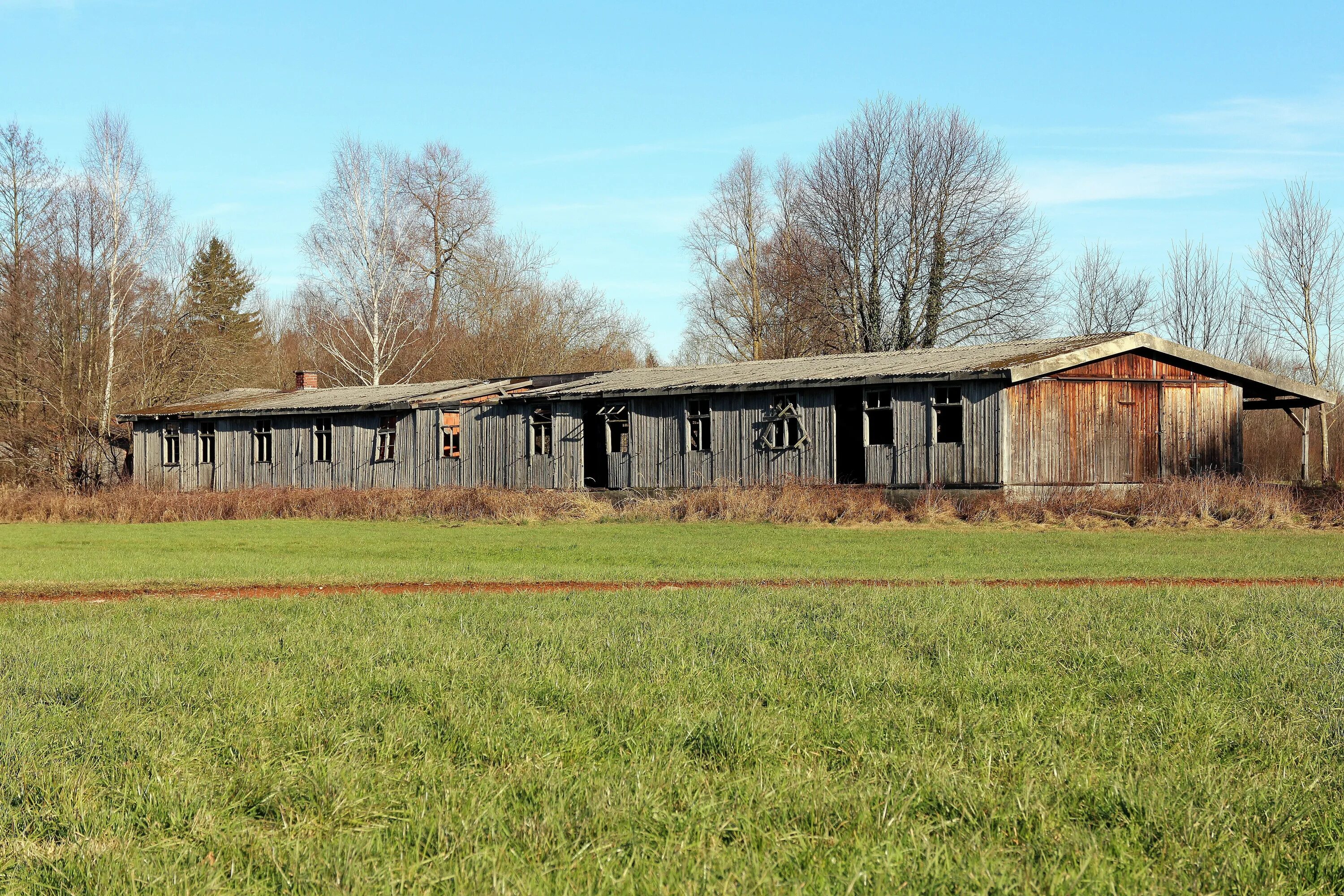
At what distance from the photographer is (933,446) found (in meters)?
28.9

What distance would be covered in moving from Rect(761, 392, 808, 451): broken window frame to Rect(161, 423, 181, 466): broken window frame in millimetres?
24444

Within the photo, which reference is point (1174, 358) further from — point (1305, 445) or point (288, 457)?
point (288, 457)

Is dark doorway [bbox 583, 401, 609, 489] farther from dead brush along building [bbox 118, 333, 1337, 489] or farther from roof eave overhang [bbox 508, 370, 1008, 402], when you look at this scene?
roof eave overhang [bbox 508, 370, 1008, 402]

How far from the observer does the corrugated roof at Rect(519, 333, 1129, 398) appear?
28797 mm

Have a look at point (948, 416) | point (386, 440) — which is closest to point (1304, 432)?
point (948, 416)

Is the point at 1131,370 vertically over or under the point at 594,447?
over

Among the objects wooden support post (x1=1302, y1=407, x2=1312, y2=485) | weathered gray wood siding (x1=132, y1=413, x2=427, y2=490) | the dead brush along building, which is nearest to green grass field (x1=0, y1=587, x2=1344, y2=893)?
the dead brush along building

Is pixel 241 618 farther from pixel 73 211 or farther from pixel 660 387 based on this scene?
pixel 73 211

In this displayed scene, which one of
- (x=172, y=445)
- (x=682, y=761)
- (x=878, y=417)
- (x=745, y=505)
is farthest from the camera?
(x=172, y=445)

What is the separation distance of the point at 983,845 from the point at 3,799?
3.81m

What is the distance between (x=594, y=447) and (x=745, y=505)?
14253 millimetres

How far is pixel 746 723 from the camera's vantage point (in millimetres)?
5656

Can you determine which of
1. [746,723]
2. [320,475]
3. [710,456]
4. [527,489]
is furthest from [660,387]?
[746,723]

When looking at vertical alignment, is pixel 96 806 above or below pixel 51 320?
below
